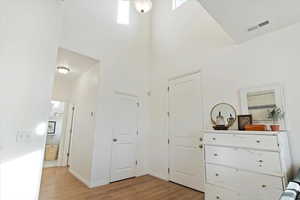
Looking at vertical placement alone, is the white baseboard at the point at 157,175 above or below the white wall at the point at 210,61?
below

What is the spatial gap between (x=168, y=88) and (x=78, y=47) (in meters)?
2.42

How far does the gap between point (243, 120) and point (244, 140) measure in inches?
22.4

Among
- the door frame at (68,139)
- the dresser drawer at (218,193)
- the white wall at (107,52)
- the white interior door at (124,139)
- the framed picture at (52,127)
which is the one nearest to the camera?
the dresser drawer at (218,193)

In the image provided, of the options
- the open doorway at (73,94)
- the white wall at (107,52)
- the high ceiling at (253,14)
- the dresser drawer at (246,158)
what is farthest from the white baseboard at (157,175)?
the high ceiling at (253,14)

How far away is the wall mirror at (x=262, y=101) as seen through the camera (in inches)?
90.4

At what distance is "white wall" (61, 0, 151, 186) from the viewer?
10.9 ft

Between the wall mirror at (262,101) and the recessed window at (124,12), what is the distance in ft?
11.9

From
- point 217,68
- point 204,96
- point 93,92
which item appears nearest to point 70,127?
point 93,92

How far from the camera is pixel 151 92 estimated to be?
15.1 feet

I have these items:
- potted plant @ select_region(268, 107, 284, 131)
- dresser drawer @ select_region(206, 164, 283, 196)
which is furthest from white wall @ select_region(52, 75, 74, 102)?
potted plant @ select_region(268, 107, 284, 131)

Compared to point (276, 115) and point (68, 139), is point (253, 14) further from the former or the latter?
point (68, 139)

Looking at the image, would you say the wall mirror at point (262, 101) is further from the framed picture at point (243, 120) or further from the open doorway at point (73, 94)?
the open doorway at point (73, 94)

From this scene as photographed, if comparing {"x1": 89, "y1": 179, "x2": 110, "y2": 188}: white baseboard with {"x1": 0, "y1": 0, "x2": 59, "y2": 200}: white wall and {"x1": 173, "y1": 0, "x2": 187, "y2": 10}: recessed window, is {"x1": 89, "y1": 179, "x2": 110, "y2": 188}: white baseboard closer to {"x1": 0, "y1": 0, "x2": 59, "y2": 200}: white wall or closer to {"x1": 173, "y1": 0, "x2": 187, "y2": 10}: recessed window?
{"x1": 0, "y1": 0, "x2": 59, "y2": 200}: white wall

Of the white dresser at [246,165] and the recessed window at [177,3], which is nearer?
the white dresser at [246,165]
